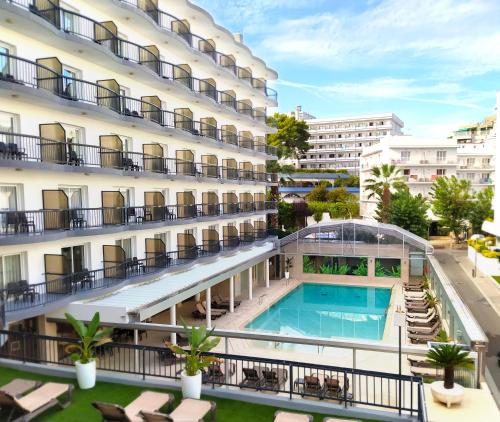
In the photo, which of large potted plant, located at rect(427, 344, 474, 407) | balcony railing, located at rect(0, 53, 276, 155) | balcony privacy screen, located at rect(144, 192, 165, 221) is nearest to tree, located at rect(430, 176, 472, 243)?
balcony railing, located at rect(0, 53, 276, 155)

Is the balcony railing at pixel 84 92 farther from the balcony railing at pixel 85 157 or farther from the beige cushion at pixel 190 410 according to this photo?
the beige cushion at pixel 190 410

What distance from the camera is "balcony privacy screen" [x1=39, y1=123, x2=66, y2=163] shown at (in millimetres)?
17391

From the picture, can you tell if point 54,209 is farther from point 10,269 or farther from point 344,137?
point 344,137

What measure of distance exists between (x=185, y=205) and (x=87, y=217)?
304 inches

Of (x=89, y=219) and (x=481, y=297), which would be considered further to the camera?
(x=481, y=297)

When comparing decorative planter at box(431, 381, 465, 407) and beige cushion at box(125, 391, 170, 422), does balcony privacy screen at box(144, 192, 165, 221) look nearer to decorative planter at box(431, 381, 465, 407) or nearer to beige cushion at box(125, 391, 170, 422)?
beige cushion at box(125, 391, 170, 422)

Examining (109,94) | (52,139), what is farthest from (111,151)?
(52,139)

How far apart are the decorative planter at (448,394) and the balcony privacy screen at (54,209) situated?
13479 millimetres

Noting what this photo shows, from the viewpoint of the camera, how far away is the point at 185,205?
87.6ft

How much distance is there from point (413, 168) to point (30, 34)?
175ft

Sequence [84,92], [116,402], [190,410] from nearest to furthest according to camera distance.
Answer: [190,410]
[116,402]
[84,92]

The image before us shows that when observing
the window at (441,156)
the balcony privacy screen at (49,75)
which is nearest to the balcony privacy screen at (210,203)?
the balcony privacy screen at (49,75)

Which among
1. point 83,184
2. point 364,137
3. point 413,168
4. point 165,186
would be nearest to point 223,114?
point 165,186

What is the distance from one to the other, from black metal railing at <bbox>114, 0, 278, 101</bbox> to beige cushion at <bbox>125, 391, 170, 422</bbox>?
755 inches
